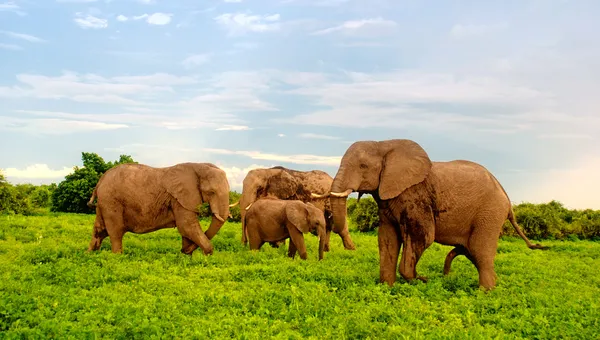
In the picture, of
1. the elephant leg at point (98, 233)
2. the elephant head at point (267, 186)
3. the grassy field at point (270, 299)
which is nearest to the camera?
the grassy field at point (270, 299)

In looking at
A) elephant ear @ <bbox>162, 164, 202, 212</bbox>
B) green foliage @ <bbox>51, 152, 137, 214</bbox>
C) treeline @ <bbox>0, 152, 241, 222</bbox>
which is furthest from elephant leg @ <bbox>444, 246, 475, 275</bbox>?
green foliage @ <bbox>51, 152, 137, 214</bbox>

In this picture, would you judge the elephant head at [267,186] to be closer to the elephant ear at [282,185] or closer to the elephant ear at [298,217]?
the elephant ear at [282,185]

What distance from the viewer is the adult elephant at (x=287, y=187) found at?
1844 centimetres

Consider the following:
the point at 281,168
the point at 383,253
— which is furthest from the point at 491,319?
the point at 281,168

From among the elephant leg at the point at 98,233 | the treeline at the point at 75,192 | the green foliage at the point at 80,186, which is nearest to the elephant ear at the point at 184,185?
the elephant leg at the point at 98,233

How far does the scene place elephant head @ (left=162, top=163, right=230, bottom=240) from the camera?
49.8ft

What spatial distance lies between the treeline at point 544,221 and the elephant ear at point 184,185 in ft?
38.0

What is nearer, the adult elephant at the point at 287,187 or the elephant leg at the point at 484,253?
the elephant leg at the point at 484,253

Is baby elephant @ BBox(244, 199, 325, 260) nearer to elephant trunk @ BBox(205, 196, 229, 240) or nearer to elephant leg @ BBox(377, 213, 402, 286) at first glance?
elephant trunk @ BBox(205, 196, 229, 240)

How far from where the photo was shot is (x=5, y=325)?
8852 mm

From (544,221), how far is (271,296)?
1894 cm

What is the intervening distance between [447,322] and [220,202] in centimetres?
782

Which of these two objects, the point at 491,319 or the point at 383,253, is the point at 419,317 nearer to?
the point at 491,319

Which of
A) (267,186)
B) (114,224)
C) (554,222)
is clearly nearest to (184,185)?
(114,224)
